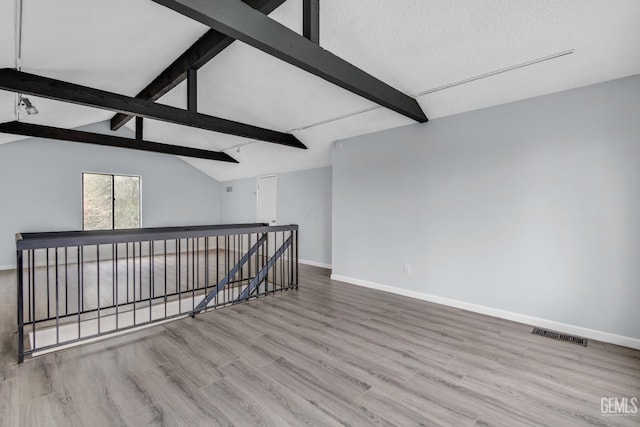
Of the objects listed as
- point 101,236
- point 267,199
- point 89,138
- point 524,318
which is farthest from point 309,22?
point 267,199

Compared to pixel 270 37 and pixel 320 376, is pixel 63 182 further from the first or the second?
pixel 320 376

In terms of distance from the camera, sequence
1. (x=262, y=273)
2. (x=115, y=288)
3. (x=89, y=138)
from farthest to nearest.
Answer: (x=89, y=138) → (x=262, y=273) → (x=115, y=288)

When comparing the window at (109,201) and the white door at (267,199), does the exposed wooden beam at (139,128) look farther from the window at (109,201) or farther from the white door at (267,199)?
the white door at (267,199)

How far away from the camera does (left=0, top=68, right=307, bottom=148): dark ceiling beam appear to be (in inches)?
110

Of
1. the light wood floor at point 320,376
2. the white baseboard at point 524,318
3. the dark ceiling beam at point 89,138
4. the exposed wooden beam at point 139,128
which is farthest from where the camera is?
the exposed wooden beam at point 139,128

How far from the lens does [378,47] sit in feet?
9.18

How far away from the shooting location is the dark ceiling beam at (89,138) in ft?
15.5

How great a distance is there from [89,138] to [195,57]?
360 centimetres

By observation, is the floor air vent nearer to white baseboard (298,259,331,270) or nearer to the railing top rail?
the railing top rail

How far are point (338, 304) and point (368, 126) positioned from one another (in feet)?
8.67

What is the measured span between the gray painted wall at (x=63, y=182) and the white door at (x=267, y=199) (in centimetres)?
238

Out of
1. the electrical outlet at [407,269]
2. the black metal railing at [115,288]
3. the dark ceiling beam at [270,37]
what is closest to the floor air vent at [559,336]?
the electrical outlet at [407,269]

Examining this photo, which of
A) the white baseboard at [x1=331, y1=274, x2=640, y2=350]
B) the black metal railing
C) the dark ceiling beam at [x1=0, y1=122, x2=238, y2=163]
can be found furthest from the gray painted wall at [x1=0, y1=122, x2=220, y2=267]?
the white baseboard at [x1=331, y1=274, x2=640, y2=350]

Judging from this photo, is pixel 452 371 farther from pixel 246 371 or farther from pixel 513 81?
pixel 513 81
